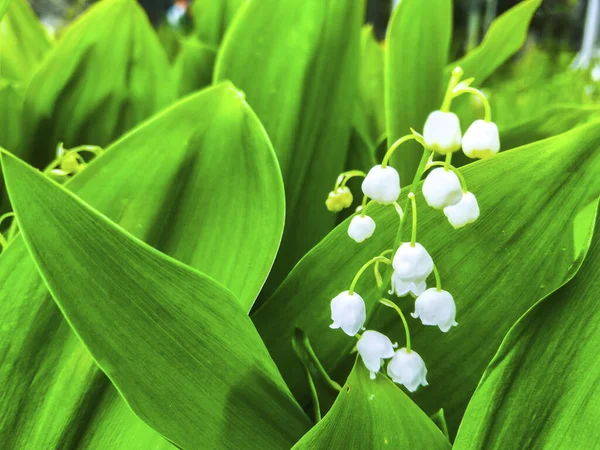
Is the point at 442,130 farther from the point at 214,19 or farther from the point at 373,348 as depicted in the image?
the point at 214,19

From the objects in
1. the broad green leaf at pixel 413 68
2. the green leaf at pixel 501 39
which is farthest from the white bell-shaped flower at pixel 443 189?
the green leaf at pixel 501 39

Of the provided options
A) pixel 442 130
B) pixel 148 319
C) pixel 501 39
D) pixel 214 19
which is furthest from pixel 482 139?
pixel 214 19

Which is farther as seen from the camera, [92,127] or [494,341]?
[92,127]

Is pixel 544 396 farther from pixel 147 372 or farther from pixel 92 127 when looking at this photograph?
pixel 92 127

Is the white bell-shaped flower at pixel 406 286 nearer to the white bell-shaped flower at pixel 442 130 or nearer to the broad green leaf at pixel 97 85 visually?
the white bell-shaped flower at pixel 442 130

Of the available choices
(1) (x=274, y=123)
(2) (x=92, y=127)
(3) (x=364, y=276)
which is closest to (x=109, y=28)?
(2) (x=92, y=127)
